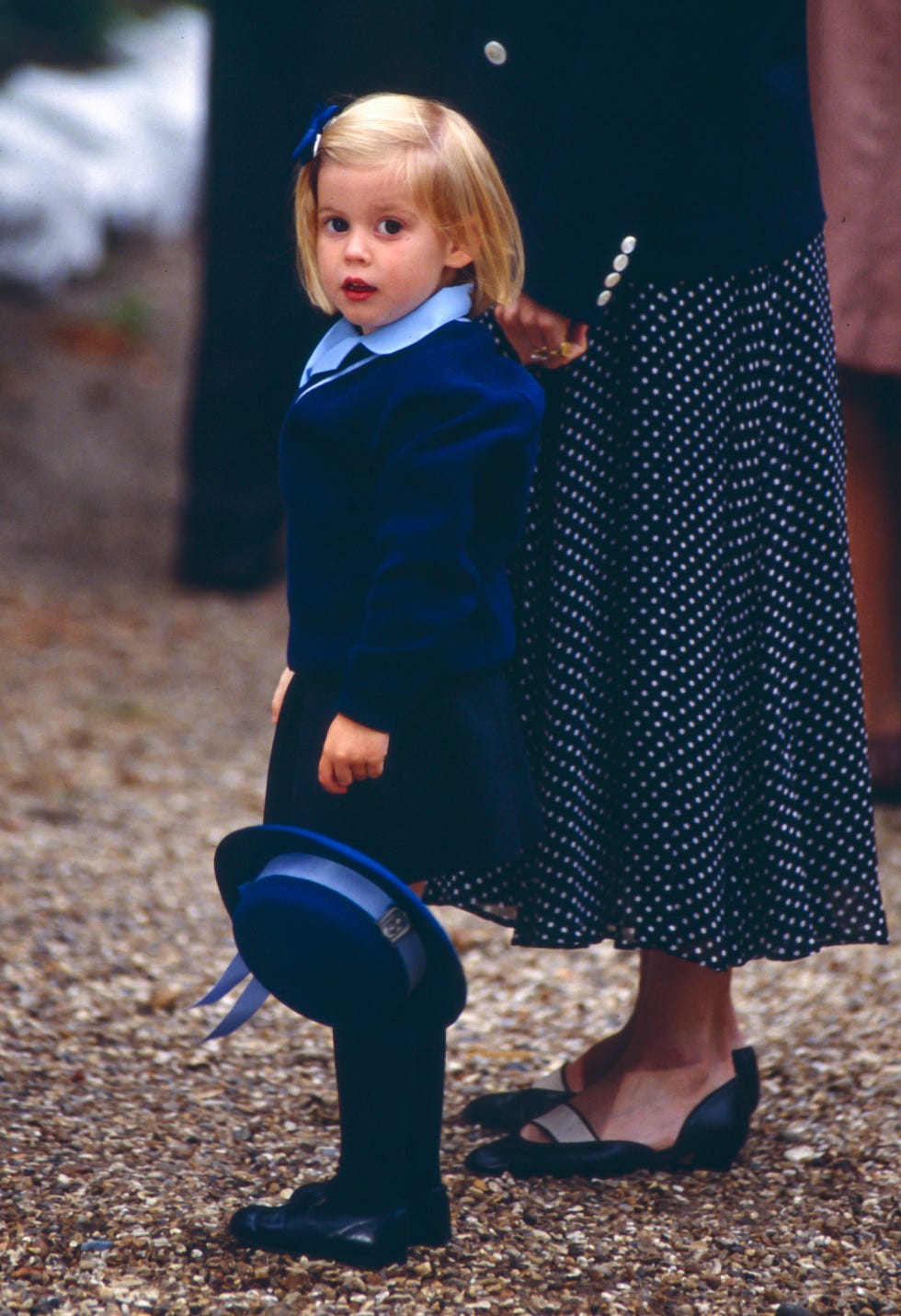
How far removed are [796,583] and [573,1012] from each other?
96 centimetres

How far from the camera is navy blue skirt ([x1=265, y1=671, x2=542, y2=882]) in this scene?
5.15 feet

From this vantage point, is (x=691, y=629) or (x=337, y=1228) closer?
(x=337, y=1228)

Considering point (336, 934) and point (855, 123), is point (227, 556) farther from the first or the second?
point (336, 934)

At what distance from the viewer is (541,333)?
1731 mm

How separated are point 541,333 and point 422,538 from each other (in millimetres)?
365

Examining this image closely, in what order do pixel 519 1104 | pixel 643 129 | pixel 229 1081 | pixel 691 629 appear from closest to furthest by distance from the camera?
pixel 643 129
pixel 691 629
pixel 519 1104
pixel 229 1081

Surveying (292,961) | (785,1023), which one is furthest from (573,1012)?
(292,961)

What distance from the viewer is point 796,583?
189 centimetres

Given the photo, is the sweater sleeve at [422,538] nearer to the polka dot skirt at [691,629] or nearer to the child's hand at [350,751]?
the child's hand at [350,751]

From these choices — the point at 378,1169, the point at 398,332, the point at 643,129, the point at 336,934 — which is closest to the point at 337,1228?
the point at 378,1169

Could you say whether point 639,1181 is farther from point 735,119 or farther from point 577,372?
point 735,119

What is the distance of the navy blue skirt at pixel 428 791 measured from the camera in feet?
5.15

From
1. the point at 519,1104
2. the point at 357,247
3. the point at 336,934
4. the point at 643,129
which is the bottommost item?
the point at 519,1104

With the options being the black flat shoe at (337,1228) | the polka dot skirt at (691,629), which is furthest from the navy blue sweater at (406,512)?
the black flat shoe at (337,1228)
